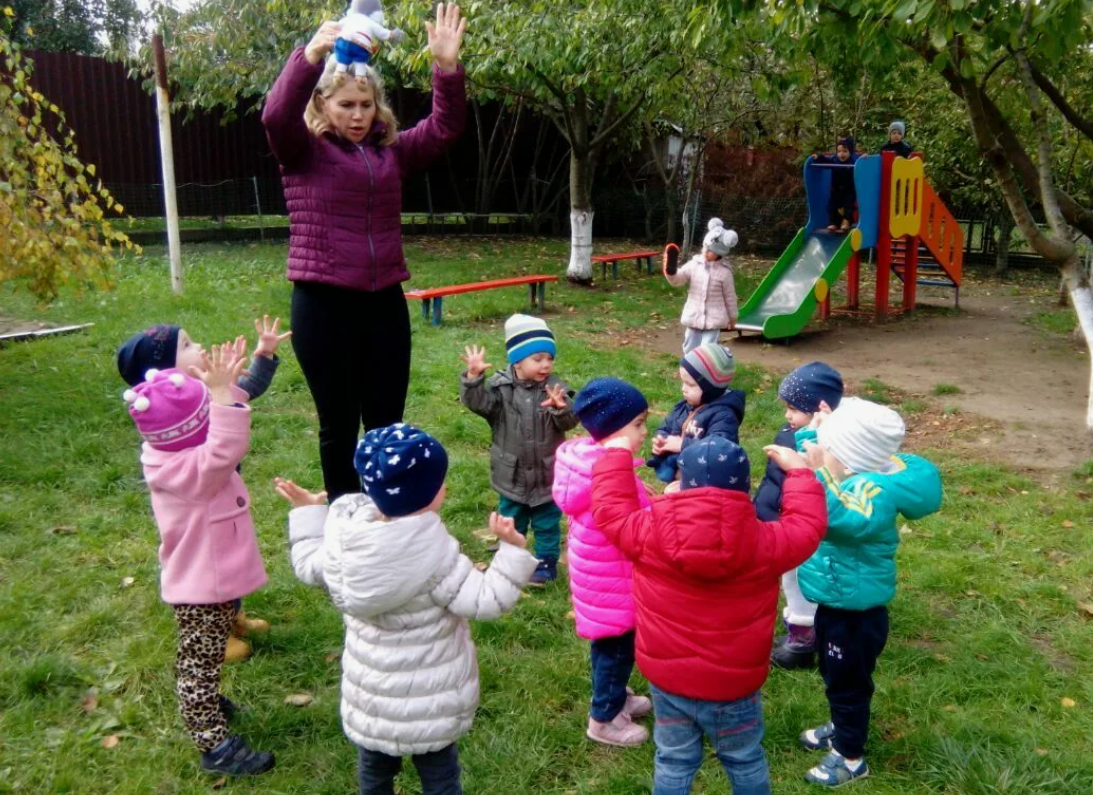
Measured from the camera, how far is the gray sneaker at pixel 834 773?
9.66 feet

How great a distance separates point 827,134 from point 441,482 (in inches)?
667

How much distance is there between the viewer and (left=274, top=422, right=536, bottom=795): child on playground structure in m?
2.28

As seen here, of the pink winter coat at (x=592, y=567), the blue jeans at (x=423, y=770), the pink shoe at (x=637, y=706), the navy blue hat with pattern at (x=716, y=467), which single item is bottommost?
the pink shoe at (x=637, y=706)

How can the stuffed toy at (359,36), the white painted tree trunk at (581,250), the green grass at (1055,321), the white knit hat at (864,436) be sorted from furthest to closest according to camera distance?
the white painted tree trunk at (581,250) < the green grass at (1055,321) < the stuffed toy at (359,36) < the white knit hat at (864,436)

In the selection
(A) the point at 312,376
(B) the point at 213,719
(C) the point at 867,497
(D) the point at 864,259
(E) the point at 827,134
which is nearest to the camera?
(C) the point at 867,497

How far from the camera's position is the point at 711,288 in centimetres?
802

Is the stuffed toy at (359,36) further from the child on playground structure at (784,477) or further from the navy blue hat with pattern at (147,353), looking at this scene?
the child on playground structure at (784,477)

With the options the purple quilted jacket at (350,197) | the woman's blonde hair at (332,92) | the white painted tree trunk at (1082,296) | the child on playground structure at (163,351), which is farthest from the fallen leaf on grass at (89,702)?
the white painted tree trunk at (1082,296)

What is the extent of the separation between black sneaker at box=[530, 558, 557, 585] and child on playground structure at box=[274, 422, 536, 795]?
1.80m

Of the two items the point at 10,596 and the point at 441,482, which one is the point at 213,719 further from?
the point at 10,596

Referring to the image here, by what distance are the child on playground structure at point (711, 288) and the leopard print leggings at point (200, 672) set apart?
5652 millimetres

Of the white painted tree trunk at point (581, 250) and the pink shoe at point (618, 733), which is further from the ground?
the white painted tree trunk at point (581, 250)

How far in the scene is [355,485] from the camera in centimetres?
383

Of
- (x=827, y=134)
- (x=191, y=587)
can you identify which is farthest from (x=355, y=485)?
(x=827, y=134)
